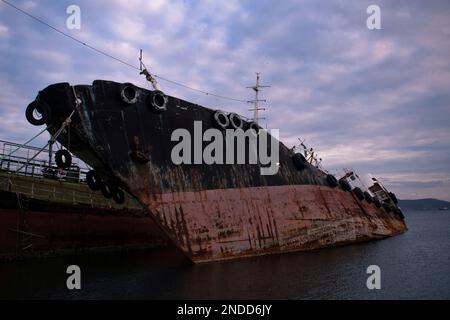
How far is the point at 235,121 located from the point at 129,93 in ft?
16.4

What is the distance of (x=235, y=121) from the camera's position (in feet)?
57.9

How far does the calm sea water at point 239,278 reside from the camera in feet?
38.7

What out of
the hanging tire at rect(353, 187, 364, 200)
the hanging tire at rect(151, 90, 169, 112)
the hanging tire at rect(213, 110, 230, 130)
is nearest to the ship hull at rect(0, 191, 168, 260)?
the hanging tire at rect(151, 90, 169, 112)

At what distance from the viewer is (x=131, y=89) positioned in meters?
14.8

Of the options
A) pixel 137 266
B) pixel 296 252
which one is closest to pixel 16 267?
pixel 137 266

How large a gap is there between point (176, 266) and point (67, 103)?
752 centimetres

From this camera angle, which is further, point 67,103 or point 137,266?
point 137,266

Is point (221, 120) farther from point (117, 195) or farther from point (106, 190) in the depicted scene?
point (106, 190)

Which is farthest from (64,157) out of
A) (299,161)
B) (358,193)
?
(358,193)

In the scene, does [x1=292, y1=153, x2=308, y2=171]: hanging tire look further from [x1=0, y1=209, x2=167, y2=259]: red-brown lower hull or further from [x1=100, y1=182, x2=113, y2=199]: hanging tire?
[x1=0, y1=209, x2=167, y2=259]: red-brown lower hull

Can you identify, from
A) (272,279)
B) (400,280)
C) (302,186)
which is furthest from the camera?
(302,186)

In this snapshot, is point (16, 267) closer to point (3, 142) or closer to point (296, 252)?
point (3, 142)

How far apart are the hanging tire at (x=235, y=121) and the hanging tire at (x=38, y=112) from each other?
730cm

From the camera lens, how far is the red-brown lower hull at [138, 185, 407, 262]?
15009 millimetres
